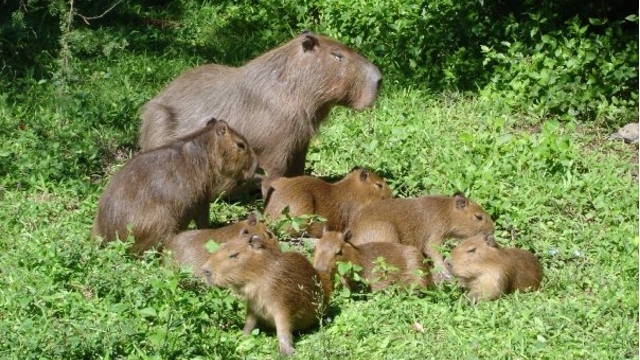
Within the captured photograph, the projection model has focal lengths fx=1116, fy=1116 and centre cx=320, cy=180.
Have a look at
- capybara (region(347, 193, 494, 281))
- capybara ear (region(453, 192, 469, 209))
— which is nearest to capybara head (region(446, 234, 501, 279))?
capybara (region(347, 193, 494, 281))

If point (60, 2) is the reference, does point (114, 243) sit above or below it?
below

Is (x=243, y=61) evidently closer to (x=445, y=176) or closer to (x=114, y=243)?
(x=445, y=176)

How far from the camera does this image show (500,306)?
6039 mm

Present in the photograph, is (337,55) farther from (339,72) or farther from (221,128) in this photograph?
(221,128)

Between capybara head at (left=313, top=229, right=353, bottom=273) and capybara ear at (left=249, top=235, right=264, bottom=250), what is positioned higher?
capybara ear at (left=249, top=235, right=264, bottom=250)

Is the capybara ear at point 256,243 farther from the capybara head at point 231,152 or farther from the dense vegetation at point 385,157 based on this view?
the capybara head at point 231,152

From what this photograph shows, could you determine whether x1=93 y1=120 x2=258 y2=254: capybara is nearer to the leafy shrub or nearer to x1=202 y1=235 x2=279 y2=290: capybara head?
x1=202 y1=235 x2=279 y2=290: capybara head

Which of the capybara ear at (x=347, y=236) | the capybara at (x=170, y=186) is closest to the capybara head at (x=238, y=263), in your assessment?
the capybara ear at (x=347, y=236)

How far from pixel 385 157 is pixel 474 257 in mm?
1986

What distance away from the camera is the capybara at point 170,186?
21.2ft

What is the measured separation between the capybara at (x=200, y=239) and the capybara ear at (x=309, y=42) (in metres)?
1.72

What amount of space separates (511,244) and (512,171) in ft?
2.88

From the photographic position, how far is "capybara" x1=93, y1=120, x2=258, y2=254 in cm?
647

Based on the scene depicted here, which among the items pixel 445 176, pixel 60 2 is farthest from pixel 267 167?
pixel 60 2
